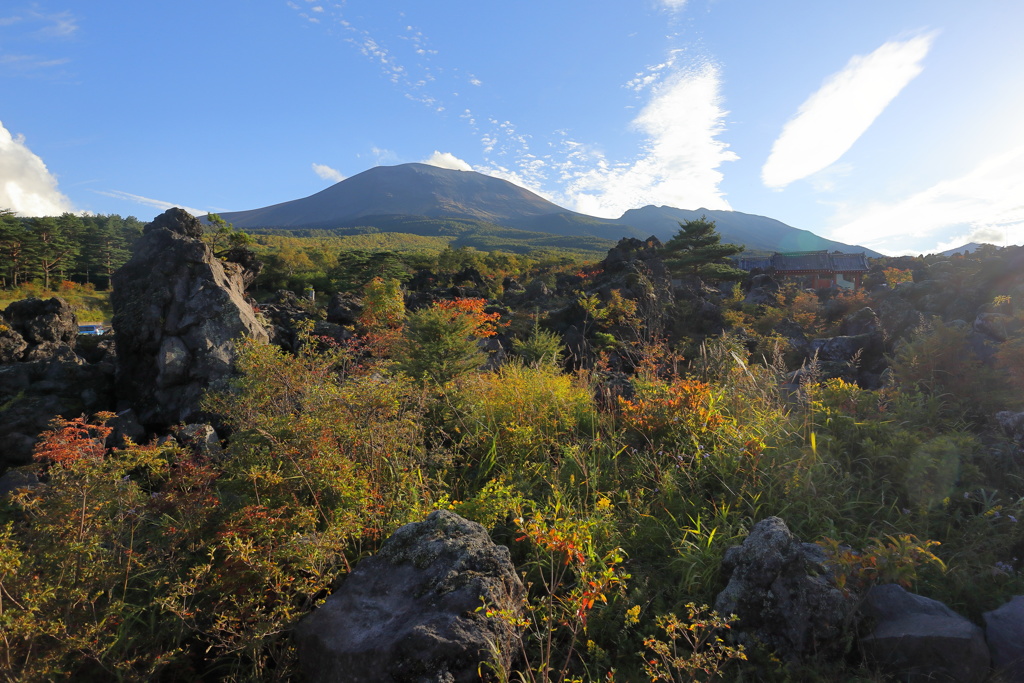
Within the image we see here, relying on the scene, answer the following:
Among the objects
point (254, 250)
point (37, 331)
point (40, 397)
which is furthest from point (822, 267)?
point (37, 331)

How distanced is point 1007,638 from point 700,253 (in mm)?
27095

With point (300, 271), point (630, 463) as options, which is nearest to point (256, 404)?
point (630, 463)

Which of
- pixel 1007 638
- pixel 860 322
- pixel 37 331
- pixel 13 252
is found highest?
pixel 13 252

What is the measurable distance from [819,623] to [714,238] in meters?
28.1

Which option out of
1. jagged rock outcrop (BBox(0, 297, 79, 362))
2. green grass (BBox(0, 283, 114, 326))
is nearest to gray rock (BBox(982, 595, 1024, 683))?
jagged rock outcrop (BBox(0, 297, 79, 362))

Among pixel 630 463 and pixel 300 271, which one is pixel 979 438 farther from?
pixel 300 271

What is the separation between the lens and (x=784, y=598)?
6.69 feet

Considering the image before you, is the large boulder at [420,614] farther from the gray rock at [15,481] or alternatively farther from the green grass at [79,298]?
the green grass at [79,298]

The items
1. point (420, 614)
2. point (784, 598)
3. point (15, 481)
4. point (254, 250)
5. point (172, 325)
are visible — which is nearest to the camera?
point (420, 614)

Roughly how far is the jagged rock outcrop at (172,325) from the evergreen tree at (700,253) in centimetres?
2298

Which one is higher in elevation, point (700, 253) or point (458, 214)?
point (458, 214)

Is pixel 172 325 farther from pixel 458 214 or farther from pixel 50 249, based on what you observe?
pixel 458 214

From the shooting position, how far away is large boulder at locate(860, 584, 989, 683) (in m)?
1.85

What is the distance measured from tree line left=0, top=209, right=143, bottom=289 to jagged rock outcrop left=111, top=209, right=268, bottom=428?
25.0 metres
